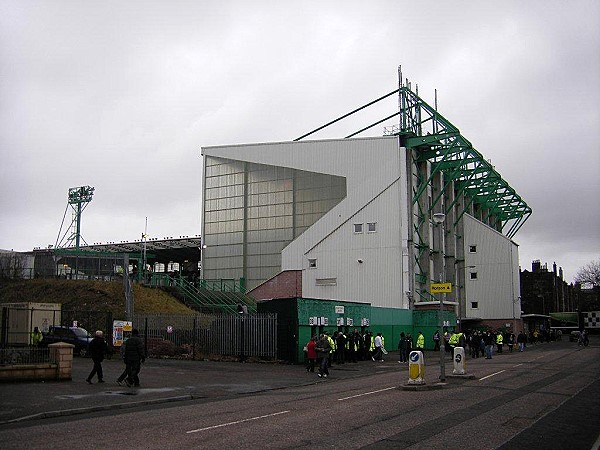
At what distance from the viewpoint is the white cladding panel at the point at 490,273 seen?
70500mm

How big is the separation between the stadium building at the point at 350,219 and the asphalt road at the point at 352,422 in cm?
2933

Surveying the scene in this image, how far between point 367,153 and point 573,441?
47.3 meters

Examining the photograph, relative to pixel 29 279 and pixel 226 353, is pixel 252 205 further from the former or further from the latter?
pixel 226 353

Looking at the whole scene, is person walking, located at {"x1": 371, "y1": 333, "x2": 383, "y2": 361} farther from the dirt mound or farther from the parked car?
the dirt mound

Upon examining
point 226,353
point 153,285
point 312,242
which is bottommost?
point 226,353

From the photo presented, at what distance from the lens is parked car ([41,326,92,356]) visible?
3459 centimetres

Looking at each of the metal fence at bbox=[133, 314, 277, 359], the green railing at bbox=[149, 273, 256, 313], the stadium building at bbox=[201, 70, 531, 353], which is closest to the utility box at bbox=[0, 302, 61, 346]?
the metal fence at bbox=[133, 314, 277, 359]

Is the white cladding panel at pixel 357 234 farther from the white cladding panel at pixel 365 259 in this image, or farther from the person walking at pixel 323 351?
the person walking at pixel 323 351

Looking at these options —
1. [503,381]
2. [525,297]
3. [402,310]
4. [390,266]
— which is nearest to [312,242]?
[390,266]

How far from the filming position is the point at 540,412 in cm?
1484

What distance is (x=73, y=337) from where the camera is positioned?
35.2m

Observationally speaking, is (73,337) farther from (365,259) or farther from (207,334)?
(365,259)

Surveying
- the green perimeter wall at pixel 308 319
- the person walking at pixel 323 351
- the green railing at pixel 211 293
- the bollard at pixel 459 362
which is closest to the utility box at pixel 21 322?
the person walking at pixel 323 351

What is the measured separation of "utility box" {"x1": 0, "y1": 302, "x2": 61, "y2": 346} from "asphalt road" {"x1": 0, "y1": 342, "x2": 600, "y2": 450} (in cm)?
831
